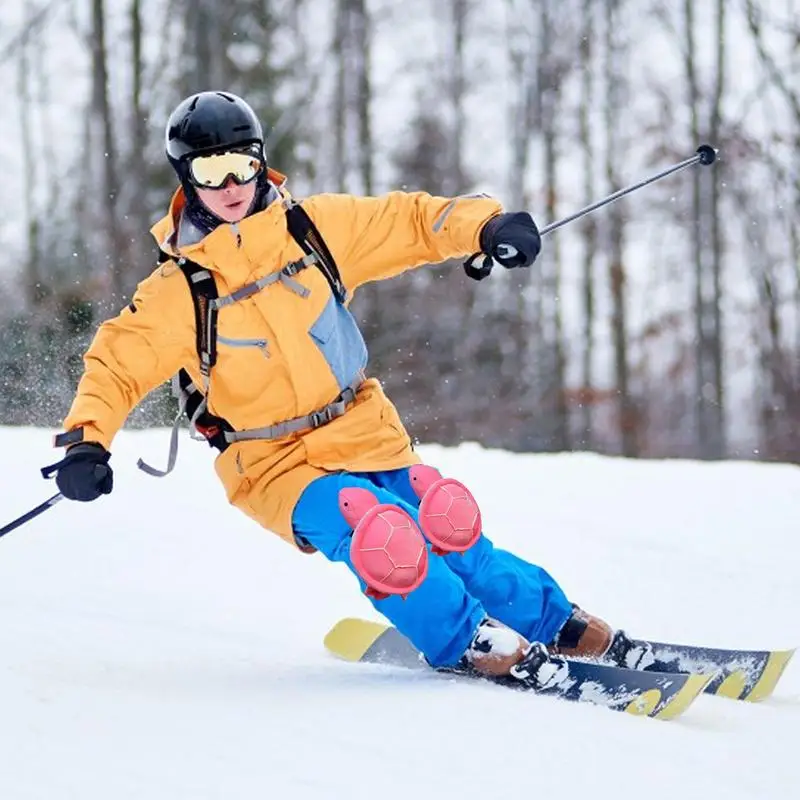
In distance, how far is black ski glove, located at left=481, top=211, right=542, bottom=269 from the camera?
11.4ft

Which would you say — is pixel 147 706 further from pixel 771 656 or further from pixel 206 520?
pixel 206 520

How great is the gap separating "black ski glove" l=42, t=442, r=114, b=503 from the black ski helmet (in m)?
0.84

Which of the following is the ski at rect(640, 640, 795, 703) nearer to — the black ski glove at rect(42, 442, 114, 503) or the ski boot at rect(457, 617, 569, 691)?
the ski boot at rect(457, 617, 569, 691)

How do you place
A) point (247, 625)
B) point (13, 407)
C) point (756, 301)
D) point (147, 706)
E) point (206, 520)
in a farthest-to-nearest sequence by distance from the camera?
point (756, 301), point (13, 407), point (206, 520), point (247, 625), point (147, 706)

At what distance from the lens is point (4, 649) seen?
3109mm

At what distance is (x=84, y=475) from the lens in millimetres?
3141

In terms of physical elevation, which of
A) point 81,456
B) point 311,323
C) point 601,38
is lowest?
point 81,456

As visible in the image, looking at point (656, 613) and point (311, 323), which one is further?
point (656, 613)

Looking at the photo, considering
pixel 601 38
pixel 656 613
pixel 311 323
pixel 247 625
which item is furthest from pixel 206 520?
pixel 601 38

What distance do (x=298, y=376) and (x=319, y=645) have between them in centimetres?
109

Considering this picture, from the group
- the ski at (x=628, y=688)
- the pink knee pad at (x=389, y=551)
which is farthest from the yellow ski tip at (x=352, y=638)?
the pink knee pad at (x=389, y=551)

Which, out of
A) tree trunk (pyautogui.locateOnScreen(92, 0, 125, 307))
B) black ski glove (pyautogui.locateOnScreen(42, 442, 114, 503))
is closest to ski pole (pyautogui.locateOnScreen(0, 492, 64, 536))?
black ski glove (pyautogui.locateOnScreen(42, 442, 114, 503))

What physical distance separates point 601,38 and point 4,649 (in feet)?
55.9

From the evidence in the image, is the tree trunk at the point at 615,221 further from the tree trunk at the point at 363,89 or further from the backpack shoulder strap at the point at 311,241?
the backpack shoulder strap at the point at 311,241
